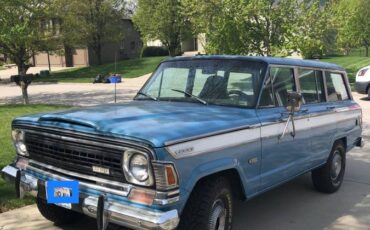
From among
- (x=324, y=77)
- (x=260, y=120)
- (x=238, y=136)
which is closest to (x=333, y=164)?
(x=324, y=77)

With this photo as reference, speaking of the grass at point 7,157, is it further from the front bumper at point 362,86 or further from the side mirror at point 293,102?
the front bumper at point 362,86

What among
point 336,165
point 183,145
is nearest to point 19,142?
point 183,145

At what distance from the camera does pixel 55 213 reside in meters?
4.76

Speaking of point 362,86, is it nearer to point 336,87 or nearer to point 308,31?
point 308,31

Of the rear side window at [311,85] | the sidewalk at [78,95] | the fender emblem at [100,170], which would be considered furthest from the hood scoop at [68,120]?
the sidewalk at [78,95]

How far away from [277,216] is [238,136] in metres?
1.67

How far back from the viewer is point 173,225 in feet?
11.2

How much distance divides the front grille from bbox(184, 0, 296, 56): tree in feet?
29.4

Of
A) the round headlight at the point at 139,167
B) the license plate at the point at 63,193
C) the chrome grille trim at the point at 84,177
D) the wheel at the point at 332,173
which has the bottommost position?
the wheel at the point at 332,173

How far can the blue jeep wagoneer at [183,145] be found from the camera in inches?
136

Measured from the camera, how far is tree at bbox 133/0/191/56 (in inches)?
1495

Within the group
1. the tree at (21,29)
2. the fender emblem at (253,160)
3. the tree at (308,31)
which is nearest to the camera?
the fender emblem at (253,160)

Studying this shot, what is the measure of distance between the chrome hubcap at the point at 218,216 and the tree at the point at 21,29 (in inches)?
505

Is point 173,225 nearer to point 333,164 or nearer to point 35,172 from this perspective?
point 35,172
